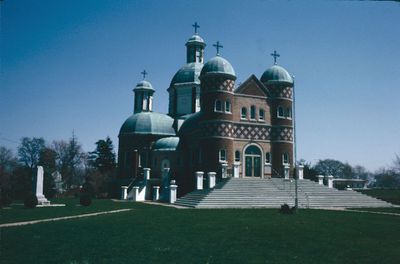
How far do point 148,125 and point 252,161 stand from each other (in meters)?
17.6

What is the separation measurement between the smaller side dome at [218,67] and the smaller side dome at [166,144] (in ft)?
33.5

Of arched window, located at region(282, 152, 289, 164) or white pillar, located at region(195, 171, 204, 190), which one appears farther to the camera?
arched window, located at region(282, 152, 289, 164)

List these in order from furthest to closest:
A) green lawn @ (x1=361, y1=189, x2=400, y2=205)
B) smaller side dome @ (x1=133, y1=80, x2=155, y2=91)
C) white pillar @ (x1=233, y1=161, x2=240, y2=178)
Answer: smaller side dome @ (x1=133, y1=80, x2=155, y2=91)
green lawn @ (x1=361, y1=189, x2=400, y2=205)
white pillar @ (x1=233, y1=161, x2=240, y2=178)

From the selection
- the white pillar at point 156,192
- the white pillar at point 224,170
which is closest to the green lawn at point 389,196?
the white pillar at point 224,170

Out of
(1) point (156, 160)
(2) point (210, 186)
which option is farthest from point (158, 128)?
(2) point (210, 186)

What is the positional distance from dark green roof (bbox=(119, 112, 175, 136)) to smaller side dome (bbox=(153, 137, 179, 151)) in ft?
11.6

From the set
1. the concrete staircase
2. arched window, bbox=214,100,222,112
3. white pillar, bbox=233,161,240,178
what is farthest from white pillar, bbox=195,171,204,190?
arched window, bbox=214,100,222,112

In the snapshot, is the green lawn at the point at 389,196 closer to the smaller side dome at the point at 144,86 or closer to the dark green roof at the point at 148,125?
the dark green roof at the point at 148,125

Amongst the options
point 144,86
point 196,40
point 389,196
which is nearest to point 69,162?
point 144,86

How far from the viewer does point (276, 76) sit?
130 ft

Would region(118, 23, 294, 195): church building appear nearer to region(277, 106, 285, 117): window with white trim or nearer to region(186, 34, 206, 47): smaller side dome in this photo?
region(277, 106, 285, 117): window with white trim

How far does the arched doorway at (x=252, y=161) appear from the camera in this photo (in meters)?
36.5

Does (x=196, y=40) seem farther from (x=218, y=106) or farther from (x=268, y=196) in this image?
(x=268, y=196)

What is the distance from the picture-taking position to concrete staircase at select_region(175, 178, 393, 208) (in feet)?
91.0
